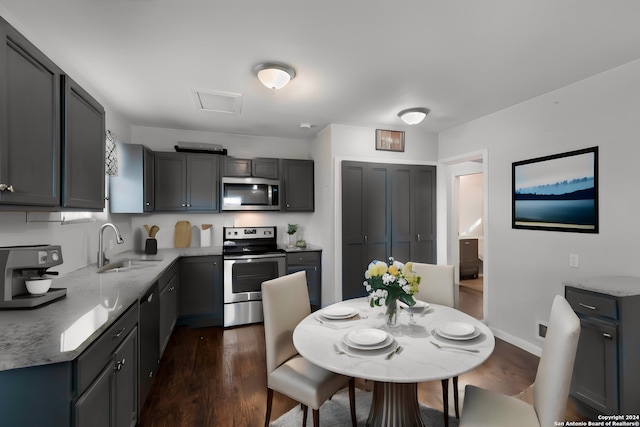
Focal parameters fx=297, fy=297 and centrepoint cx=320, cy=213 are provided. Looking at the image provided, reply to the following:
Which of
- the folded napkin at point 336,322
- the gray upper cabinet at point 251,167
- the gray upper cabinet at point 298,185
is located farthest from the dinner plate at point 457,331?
the gray upper cabinet at point 251,167

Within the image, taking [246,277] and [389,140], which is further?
[389,140]

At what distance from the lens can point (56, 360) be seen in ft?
3.51

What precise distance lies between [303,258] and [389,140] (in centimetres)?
201

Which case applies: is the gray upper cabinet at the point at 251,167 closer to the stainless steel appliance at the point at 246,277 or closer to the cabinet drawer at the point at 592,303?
the stainless steel appliance at the point at 246,277

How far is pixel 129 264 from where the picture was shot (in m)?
2.98

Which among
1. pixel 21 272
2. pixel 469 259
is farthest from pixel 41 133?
pixel 469 259

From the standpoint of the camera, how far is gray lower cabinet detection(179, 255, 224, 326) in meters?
3.61

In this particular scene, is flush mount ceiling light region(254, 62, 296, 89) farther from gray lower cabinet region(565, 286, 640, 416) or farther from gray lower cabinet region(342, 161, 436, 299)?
gray lower cabinet region(565, 286, 640, 416)

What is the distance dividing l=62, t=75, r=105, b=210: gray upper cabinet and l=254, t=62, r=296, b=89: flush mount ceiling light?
3.89ft

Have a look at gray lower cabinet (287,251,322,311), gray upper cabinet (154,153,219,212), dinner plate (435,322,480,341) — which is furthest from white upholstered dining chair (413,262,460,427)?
gray upper cabinet (154,153,219,212)

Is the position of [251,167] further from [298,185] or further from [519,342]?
[519,342]

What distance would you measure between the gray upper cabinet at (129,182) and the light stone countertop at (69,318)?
→ 1.06m

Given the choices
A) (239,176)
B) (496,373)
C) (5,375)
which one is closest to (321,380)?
(5,375)

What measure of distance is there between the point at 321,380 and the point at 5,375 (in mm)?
1339
